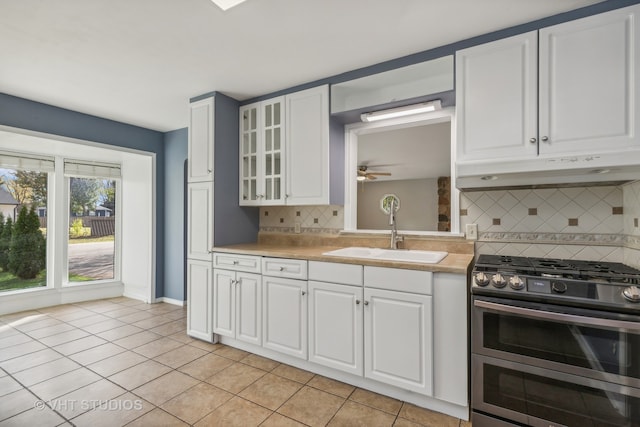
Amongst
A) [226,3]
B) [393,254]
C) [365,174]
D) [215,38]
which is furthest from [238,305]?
[226,3]

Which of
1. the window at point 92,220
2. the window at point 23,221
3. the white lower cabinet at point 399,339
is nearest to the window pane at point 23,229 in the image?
the window at point 23,221

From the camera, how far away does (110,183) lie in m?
4.71

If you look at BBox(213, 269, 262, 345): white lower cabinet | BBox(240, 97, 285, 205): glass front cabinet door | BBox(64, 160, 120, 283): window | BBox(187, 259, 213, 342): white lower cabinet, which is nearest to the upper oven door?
BBox(213, 269, 262, 345): white lower cabinet

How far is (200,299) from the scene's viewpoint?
9.78 ft

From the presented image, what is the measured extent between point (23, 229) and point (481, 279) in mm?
5152

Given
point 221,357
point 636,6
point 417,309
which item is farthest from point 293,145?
point 636,6

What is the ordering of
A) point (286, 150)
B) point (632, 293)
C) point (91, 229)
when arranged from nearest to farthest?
1. point (632, 293)
2. point (286, 150)
3. point (91, 229)

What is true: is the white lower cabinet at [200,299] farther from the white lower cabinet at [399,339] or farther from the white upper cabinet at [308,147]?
the white lower cabinet at [399,339]

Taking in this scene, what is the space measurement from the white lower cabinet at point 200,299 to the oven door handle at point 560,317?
226 centimetres

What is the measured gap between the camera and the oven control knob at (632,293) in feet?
4.48

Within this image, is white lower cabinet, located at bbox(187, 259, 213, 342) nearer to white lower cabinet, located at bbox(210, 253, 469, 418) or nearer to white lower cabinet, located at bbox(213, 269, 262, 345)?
white lower cabinet, located at bbox(213, 269, 262, 345)

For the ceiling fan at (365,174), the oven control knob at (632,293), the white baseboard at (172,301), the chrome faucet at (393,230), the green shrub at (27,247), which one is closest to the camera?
the oven control knob at (632,293)

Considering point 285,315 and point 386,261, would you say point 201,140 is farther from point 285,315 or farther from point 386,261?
point 386,261

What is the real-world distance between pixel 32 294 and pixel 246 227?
3005 mm
